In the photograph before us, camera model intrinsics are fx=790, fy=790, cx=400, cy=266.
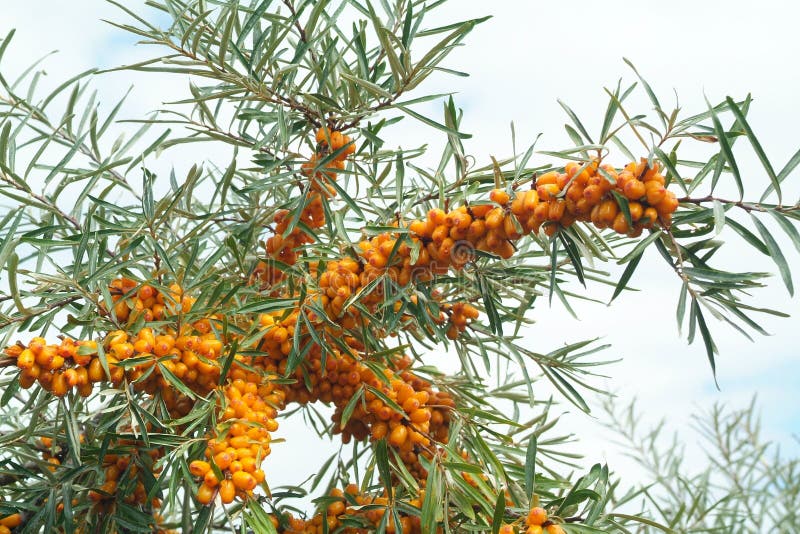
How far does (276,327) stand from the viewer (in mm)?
980

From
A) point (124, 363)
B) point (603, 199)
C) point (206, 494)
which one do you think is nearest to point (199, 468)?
point (206, 494)

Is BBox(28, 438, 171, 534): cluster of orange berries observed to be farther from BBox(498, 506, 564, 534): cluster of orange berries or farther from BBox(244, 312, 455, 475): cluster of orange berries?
BBox(498, 506, 564, 534): cluster of orange berries

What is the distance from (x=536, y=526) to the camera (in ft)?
2.92

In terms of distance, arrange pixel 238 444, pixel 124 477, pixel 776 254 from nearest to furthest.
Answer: pixel 776 254 < pixel 238 444 < pixel 124 477

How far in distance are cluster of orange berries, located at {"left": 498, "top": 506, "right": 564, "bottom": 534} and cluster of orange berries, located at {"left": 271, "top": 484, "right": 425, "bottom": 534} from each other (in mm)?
120

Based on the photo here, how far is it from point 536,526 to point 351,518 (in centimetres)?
23

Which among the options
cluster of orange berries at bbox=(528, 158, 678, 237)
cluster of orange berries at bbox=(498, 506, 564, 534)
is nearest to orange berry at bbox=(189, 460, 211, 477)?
cluster of orange berries at bbox=(498, 506, 564, 534)

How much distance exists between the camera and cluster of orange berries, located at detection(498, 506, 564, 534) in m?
0.89

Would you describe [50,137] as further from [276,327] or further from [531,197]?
[531,197]

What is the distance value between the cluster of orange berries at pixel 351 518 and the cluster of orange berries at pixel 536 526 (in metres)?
0.12

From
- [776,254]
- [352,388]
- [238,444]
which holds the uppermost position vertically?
[776,254]

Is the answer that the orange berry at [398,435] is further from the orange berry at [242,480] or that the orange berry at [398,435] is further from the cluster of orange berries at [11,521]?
the cluster of orange berries at [11,521]

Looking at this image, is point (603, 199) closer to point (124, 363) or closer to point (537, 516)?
point (537, 516)

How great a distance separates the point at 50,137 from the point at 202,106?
213 mm
